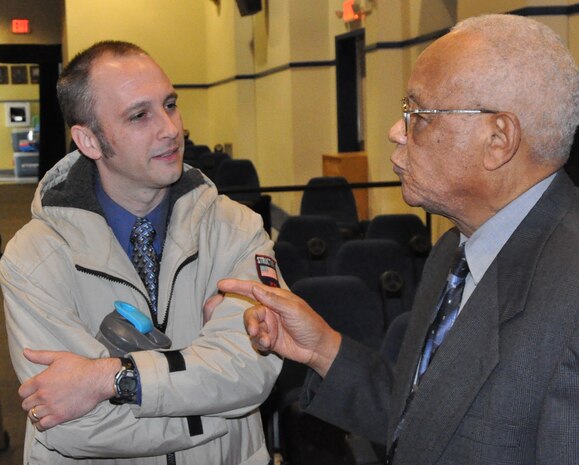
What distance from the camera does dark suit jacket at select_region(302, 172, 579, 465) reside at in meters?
1.35

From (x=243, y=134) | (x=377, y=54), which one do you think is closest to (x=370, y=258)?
(x=377, y=54)

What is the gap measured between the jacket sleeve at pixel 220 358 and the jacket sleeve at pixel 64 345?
0.16 feet

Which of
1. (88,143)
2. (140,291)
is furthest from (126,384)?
(88,143)

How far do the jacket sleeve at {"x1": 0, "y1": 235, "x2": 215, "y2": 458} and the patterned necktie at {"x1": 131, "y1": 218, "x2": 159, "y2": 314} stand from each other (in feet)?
0.52

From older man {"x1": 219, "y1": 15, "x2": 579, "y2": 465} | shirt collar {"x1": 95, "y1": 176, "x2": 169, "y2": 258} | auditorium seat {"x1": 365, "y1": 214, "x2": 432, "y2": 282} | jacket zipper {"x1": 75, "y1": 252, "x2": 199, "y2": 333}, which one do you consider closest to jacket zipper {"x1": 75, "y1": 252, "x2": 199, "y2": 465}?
jacket zipper {"x1": 75, "y1": 252, "x2": 199, "y2": 333}

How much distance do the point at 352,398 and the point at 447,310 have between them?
0.32 meters

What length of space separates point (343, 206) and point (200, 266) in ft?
21.1

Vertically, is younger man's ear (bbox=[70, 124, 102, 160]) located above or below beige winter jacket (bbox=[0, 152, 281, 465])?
above

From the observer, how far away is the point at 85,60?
2129mm

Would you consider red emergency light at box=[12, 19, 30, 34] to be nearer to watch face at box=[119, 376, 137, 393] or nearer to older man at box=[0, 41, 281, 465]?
older man at box=[0, 41, 281, 465]

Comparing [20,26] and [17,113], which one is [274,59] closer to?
[20,26]

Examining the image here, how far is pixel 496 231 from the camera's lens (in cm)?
157

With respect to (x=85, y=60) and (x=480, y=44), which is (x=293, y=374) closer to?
(x=85, y=60)

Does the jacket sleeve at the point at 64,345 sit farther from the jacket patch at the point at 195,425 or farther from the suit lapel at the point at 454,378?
the suit lapel at the point at 454,378
